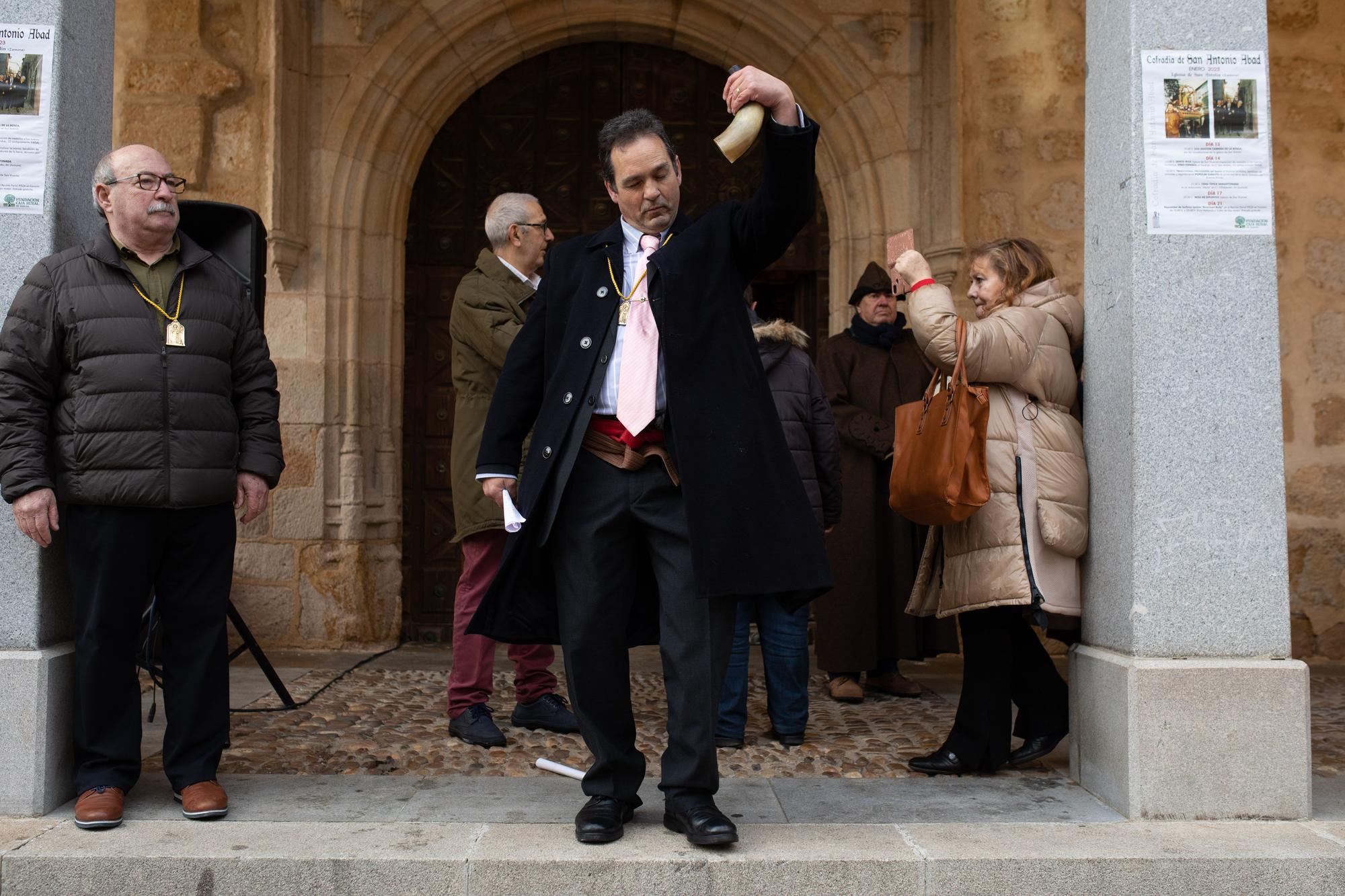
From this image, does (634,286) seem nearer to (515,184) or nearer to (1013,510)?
(1013,510)

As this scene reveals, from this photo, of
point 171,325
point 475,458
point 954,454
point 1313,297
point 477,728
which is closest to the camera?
point 171,325

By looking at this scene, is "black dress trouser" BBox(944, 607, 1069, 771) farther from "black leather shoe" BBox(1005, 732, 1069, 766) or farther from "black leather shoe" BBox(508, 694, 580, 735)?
"black leather shoe" BBox(508, 694, 580, 735)

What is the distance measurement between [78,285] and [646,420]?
167cm

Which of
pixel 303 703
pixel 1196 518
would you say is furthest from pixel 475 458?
pixel 1196 518

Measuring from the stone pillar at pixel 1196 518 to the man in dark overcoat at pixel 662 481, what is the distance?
1.05 m

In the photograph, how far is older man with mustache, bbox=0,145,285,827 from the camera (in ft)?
11.3

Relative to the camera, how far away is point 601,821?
10.7 ft

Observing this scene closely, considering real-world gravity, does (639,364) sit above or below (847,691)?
above

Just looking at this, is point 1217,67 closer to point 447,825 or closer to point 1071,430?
point 1071,430

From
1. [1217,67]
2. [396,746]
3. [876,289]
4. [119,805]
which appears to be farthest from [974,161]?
[119,805]

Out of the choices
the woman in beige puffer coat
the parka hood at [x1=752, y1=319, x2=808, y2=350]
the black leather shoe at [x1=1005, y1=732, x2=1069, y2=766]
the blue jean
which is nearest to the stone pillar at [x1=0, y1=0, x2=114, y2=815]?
the blue jean

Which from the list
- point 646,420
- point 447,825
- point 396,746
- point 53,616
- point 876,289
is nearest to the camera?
point 646,420

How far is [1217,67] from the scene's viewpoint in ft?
11.9

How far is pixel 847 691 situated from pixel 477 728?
5.92ft
